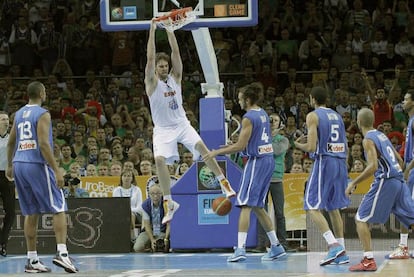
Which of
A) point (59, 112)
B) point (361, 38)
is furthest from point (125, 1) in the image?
point (361, 38)

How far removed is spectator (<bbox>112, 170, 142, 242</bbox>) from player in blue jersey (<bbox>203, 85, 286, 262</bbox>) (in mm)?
3765

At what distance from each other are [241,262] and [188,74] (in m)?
→ 10.2

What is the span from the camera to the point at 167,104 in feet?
46.0

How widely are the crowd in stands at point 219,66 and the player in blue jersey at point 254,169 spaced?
471 cm

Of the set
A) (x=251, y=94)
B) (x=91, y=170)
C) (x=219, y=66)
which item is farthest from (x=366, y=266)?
(x=219, y=66)

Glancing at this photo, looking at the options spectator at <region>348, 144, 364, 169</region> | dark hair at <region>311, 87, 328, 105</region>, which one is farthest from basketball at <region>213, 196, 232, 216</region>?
spectator at <region>348, 144, 364, 169</region>

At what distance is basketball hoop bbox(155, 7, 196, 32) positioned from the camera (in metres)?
13.6

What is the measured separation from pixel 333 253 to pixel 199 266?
184 centimetres

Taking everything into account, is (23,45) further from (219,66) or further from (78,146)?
(78,146)

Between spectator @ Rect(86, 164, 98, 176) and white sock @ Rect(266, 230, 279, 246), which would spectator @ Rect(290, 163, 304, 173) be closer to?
white sock @ Rect(266, 230, 279, 246)

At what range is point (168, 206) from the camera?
14117 millimetres

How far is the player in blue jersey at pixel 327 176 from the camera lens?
44.6 feet

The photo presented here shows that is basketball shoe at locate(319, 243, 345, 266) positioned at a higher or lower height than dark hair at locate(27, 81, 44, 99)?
lower

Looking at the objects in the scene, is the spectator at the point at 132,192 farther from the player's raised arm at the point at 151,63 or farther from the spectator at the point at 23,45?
the spectator at the point at 23,45
